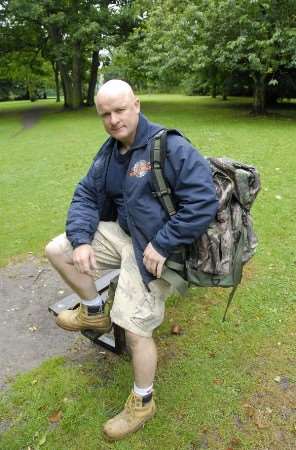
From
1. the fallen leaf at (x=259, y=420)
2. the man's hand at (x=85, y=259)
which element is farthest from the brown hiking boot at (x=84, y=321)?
the fallen leaf at (x=259, y=420)

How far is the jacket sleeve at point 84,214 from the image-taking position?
110 inches

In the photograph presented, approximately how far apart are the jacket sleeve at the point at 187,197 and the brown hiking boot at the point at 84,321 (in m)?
0.80

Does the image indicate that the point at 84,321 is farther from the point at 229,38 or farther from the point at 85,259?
the point at 229,38

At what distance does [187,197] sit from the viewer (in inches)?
91.4

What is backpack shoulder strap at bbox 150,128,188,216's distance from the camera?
7.84 ft

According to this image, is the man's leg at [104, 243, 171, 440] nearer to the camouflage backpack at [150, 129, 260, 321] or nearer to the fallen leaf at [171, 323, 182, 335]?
the camouflage backpack at [150, 129, 260, 321]

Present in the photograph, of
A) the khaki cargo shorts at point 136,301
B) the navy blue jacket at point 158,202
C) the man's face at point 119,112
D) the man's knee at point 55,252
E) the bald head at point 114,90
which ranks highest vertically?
the bald head at point 114,90

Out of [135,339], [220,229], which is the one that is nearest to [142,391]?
[135,339]

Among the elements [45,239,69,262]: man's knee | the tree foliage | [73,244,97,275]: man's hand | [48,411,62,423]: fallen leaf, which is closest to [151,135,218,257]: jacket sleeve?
[73,244,97,275]: man's hand

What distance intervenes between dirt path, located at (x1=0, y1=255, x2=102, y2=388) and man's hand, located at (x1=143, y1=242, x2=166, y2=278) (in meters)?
1.17

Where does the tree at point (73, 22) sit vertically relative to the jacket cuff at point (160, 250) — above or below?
above

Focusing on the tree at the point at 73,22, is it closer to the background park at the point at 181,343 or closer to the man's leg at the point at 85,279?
the background park at the point at 181,343

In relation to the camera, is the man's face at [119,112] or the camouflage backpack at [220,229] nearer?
the camouflage backpack at [220,229]

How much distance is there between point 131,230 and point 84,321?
2.46 ft
